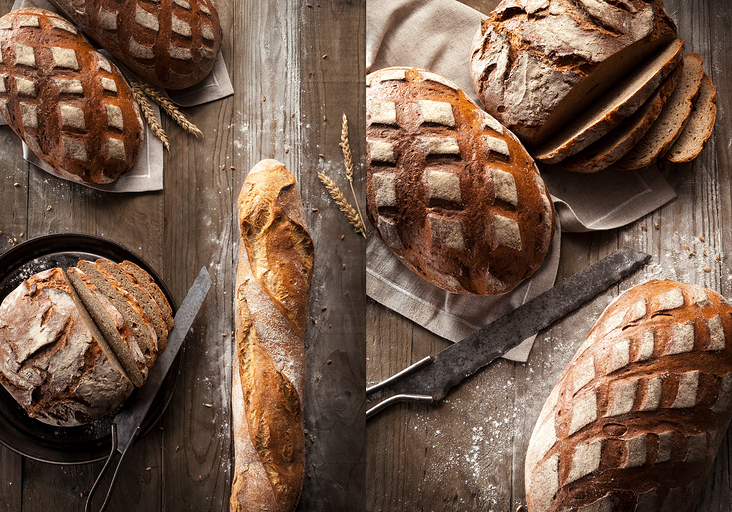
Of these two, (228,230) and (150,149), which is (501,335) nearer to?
(228,230)

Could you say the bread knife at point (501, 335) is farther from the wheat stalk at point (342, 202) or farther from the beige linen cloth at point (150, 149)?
the beige linen cloth at point (150, 149)

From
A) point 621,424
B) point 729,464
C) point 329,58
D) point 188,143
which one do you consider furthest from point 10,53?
point 729,464

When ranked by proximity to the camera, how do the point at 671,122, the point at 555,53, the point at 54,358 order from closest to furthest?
the point at 54,358
the point at 555,53
the point at 671,122

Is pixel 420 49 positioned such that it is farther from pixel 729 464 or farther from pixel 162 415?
pixel 729 464

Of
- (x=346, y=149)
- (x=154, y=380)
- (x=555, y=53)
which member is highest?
(x=555, y=53)

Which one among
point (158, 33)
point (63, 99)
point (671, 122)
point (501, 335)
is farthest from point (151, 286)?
point (671, 122)

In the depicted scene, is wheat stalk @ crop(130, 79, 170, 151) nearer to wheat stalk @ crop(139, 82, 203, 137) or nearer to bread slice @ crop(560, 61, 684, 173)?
wheat stalk @ crop(139, 82, 203, 137)
